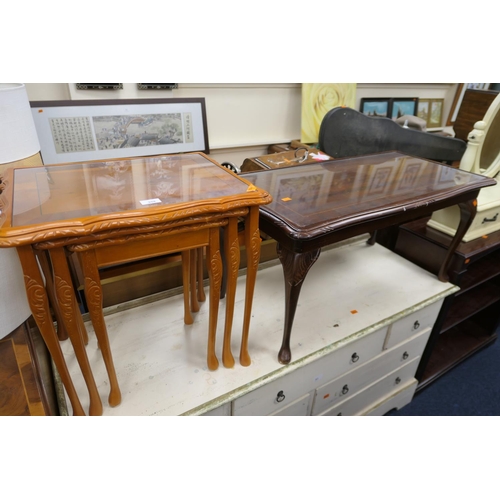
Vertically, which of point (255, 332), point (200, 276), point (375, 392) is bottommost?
point (375, 392)

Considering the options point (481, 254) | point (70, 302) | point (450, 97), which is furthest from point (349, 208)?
point (450, 97)

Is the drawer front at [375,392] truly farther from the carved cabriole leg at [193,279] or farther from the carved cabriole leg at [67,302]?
the carved cabriole leg at [67,302]

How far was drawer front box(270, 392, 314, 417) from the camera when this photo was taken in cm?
139

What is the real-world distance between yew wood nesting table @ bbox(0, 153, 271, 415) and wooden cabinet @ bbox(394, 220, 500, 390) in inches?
49.9

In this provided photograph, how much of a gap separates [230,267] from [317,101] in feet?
5.63

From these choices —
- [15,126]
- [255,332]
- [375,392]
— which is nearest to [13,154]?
[15,126]

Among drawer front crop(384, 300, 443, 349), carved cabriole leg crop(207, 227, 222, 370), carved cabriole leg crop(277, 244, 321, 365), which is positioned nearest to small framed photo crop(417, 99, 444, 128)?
drawer front crop(384, 300, 443, 349)

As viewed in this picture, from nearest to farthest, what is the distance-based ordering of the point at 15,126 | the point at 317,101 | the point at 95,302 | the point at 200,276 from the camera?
the point at 95,302, the point at 15,126, the point at 200,276, the point at 317,101

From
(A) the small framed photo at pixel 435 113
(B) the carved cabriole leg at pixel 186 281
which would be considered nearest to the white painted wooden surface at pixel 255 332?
(B) the carved cabriole leg at pixel 186 281

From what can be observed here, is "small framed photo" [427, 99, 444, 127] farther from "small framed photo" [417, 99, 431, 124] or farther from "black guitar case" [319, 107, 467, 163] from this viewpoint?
"black guitar case" [319, 107, 467, 163]

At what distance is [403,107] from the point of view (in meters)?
2.79

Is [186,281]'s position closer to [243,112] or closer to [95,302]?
[95,302]

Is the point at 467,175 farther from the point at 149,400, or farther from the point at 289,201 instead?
the point at 149,400

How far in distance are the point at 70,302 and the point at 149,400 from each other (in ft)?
1.55
